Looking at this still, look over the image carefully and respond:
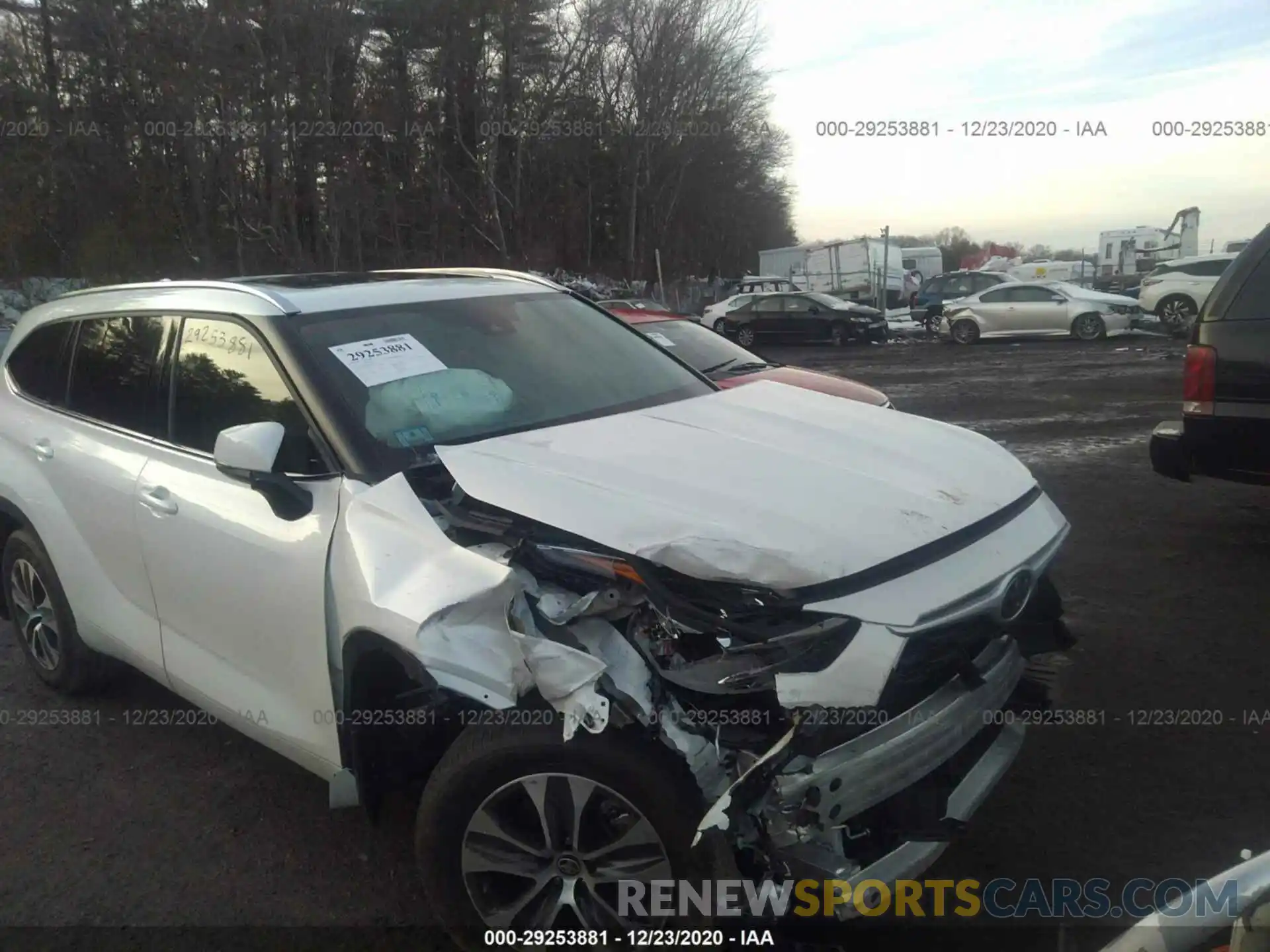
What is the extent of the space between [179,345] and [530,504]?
71.4 inches

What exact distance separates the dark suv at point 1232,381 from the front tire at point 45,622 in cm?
558

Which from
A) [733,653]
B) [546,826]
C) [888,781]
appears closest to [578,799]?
[546,826]

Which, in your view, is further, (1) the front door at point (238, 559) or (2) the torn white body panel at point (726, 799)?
(1) the front door at point (238, 559)

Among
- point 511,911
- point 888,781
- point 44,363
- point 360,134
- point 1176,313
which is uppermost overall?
point 360,134

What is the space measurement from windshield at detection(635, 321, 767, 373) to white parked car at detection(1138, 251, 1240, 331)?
17.1 metres

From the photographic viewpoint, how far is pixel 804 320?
997 inches

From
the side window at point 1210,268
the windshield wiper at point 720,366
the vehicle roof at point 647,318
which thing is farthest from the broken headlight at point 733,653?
the side window at point 1210,268

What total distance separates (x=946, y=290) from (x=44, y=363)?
86.7 ft

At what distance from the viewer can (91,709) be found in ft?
14.5

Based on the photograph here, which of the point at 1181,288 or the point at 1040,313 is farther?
the point at 1040,313

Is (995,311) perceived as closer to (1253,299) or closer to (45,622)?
(1253,299)

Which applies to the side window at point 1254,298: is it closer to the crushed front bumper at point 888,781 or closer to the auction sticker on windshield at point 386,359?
the crushed front bumper at point 888,781

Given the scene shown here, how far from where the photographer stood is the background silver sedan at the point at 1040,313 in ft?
71.5

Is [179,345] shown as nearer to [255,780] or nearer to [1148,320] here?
[255,780]
